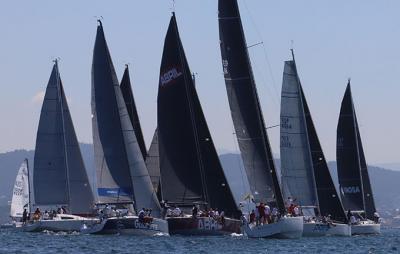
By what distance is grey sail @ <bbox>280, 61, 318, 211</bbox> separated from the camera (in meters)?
69.8

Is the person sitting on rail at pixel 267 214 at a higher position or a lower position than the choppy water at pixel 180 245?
higher

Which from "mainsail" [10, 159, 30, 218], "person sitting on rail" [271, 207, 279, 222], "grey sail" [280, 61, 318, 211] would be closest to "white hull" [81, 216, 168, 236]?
"person sitting on rail" [271, 207, 279, 222]

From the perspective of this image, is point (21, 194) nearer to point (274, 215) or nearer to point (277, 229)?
point (274, 215)

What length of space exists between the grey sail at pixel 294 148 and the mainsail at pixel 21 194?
29600mm

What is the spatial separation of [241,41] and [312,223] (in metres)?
11.8

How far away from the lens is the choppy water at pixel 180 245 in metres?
49.9

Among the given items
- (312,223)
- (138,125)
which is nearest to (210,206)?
(312,223)

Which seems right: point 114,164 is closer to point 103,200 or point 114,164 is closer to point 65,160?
point 103,200

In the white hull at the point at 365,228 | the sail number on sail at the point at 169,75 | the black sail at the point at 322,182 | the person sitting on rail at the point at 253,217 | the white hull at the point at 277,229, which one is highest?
the sail number on sail at the point at 169,75

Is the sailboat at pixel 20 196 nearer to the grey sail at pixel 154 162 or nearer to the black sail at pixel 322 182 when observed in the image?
the grey sail at pixel 154 162

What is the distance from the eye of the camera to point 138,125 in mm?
75875

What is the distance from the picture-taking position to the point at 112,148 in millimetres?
65688

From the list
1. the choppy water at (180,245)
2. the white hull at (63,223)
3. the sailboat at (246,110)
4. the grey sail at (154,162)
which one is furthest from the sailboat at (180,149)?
the white hull at (63,223)

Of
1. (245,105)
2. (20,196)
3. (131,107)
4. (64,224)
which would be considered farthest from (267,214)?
(20,196)
